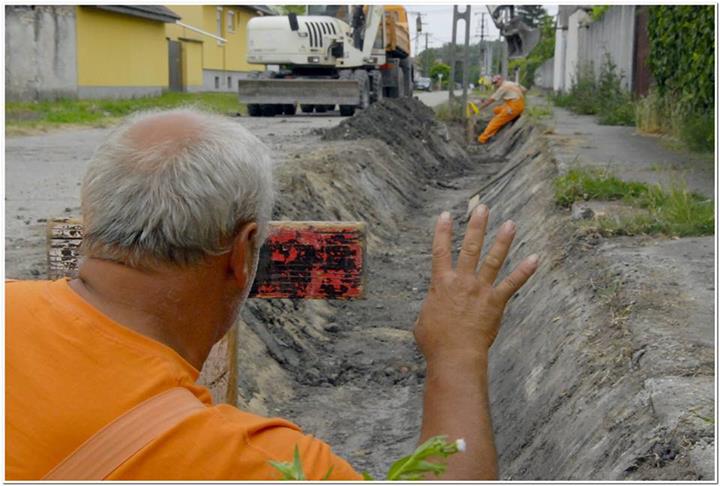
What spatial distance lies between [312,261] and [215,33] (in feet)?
149

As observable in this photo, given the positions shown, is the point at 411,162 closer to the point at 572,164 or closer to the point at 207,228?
the point at 572,164

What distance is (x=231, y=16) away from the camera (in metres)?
49.6

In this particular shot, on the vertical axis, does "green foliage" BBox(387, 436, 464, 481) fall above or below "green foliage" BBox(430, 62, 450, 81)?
below

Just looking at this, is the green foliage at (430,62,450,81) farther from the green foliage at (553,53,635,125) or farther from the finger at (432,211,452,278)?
the finger at (432,211,452,278)

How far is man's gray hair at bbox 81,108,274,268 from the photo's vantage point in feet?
6.94

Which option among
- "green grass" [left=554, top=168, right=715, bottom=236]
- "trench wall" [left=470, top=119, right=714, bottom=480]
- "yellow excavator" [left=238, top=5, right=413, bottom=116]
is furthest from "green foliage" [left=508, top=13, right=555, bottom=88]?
"trench wall" [left=470, top=119, right=714, bottom=480]

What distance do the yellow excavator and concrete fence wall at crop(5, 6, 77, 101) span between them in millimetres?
6040

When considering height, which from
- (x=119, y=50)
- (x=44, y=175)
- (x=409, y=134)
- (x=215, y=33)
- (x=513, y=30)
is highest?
(x=215, y=33)

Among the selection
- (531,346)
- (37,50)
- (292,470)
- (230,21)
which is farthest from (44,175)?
(230,21)

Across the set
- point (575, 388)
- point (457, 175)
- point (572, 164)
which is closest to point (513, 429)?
point (575, 388)

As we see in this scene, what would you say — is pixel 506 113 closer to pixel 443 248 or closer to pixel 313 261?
pixel 313 261

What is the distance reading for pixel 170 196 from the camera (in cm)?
211

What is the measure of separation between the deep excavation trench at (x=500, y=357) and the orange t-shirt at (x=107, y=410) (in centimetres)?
169

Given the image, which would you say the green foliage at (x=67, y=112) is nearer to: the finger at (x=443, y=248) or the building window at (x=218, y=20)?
the building window at (x=218, y=20)
